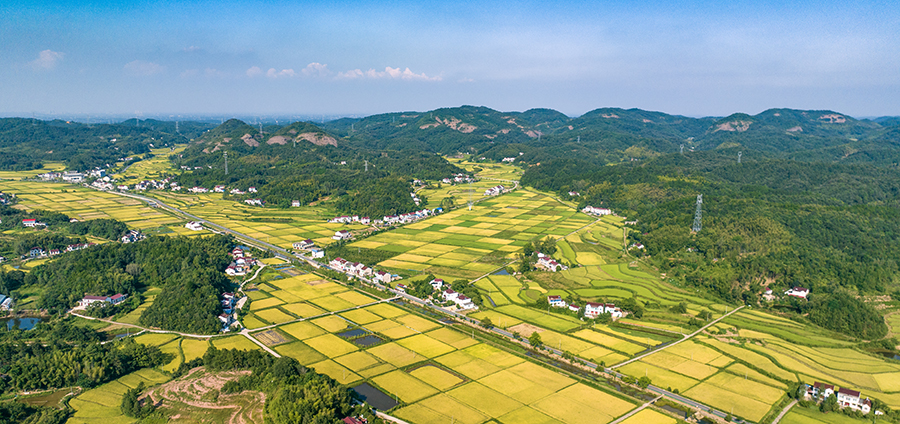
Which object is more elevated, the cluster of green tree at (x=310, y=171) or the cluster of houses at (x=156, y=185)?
the cluster of green tree at (x=310, y=171)

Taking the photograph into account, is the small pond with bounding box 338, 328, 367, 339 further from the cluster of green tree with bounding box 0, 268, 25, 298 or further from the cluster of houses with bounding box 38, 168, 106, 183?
the cluster of houses with bounding box 38, 168, 106, 183

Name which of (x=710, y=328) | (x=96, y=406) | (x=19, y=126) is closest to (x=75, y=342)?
(x=96, y=406)

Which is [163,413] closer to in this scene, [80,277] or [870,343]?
[80,277]

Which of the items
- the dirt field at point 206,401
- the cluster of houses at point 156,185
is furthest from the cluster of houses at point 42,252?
the cluster of houses at point 156,185

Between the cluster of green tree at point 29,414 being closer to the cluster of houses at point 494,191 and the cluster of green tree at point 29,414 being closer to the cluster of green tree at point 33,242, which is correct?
the cluster of green tree at point 33,242

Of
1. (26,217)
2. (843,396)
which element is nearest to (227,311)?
(843,396)

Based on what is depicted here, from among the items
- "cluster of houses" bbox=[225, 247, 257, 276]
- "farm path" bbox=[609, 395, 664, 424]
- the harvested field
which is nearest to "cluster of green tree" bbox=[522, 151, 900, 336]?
"farm path" bbox=[609, 395, 664, 424]

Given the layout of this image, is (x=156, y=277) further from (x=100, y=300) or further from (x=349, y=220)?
(x=349, y=220)
